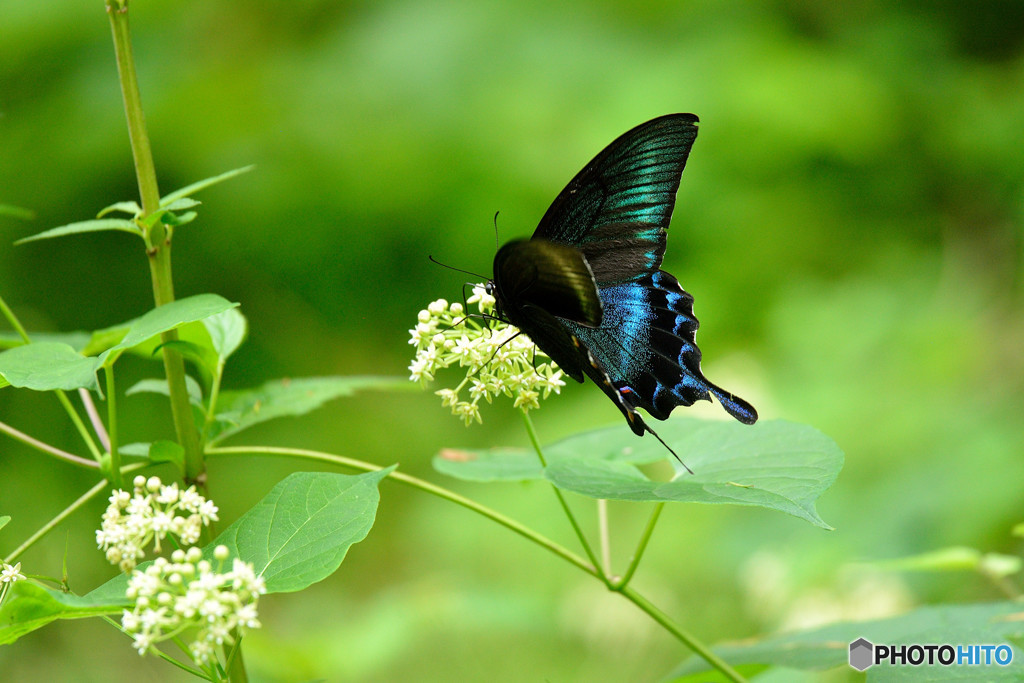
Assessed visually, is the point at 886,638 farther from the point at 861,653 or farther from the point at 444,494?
the point at 444,494

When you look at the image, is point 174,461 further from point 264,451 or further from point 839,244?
point 839,244

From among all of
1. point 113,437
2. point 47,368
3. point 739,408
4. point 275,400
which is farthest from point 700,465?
point 47,368

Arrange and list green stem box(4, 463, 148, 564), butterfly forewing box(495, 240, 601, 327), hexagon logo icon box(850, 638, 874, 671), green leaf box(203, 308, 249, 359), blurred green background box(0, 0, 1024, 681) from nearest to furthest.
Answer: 1. green stem box(4, 463, 148, 564)
2. butterfly forewing box(495, 240, 601, 327)
3. hexagon logo icon box(850, 638, 874, 671)
4. green leaf box(203, 308, 249, 359)
5. blurred green background box(0, 0, 1024, 681)

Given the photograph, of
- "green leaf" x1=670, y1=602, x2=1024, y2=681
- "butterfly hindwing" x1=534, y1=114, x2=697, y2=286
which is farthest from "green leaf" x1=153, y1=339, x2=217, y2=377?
"green leaf" x1=670, y1=602, x2=1024, y2=681

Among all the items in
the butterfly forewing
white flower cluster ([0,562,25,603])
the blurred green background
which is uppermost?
the blurred green background

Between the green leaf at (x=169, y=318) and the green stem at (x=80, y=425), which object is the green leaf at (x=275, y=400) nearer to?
the green stem at (x=80, y=425)

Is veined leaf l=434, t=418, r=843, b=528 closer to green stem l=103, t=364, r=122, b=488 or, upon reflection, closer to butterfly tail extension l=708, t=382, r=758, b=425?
butterfly tail extension l=708, t=382, r=758, b=425

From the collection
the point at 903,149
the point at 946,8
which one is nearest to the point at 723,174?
the point at 903,149
